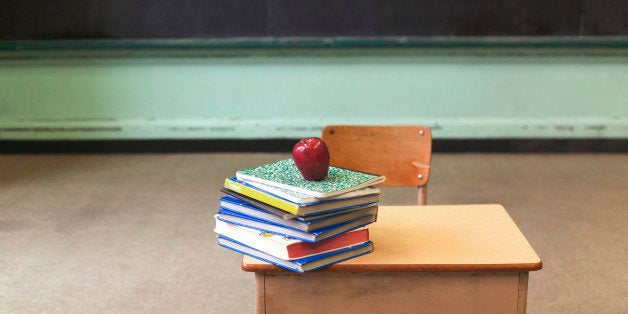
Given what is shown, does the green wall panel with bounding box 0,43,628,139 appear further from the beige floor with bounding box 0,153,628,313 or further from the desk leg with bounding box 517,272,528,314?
the desk leg with bounding box 517,272,528,314

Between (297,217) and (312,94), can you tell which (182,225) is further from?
(297,217)

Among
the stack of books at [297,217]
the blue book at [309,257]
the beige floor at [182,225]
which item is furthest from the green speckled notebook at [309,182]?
the beige floor at [182,225]

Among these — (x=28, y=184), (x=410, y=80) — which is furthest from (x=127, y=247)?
(x=410, y=80)

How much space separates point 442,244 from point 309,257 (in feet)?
1.03

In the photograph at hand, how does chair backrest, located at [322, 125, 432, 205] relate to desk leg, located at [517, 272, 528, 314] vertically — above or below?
above

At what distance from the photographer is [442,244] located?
1.53 metres

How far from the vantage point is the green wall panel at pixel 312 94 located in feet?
16.2

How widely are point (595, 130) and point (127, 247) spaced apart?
3.40 m

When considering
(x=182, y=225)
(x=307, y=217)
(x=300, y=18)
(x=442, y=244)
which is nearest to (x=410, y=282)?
(x=442, y=244)

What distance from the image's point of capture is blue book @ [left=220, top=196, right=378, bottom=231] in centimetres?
138

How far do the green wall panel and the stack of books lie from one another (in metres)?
3.52

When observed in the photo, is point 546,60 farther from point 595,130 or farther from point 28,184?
point 28,184

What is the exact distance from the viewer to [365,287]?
1.47m

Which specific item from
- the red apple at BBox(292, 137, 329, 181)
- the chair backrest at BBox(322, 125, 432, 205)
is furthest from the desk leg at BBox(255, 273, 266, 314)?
the chair backrest at BBox(322, 125, 432, 205)
